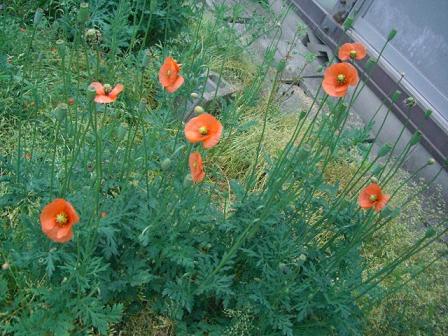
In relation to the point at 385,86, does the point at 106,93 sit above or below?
above

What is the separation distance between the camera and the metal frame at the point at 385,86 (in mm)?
3336

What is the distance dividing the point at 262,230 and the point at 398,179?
157 centimetres

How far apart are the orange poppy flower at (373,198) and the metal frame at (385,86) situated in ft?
4.30

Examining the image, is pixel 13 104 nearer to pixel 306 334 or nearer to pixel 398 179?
pixel 306 334

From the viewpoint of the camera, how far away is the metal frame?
3336 mm

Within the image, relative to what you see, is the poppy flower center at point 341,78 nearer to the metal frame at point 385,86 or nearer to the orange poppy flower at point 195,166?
the orange poppy flower at point 195,166

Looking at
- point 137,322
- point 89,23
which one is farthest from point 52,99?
point 137,322

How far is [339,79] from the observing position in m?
1.61

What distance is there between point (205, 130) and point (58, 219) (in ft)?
1.44

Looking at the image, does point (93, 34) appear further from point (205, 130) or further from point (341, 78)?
point (341, 78)

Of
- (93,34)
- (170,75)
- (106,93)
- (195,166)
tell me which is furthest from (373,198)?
(93,34)

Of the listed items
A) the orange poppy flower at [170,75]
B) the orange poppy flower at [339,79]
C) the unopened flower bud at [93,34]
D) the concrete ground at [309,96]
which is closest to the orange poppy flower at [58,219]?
the orange poppy flower at [170,75]

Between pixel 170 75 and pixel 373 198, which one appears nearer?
pixel 170 75

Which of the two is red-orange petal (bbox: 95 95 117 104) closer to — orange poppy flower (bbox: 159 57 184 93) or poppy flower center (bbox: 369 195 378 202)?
orange poppy flower (bbox: 159 57 184 93)
